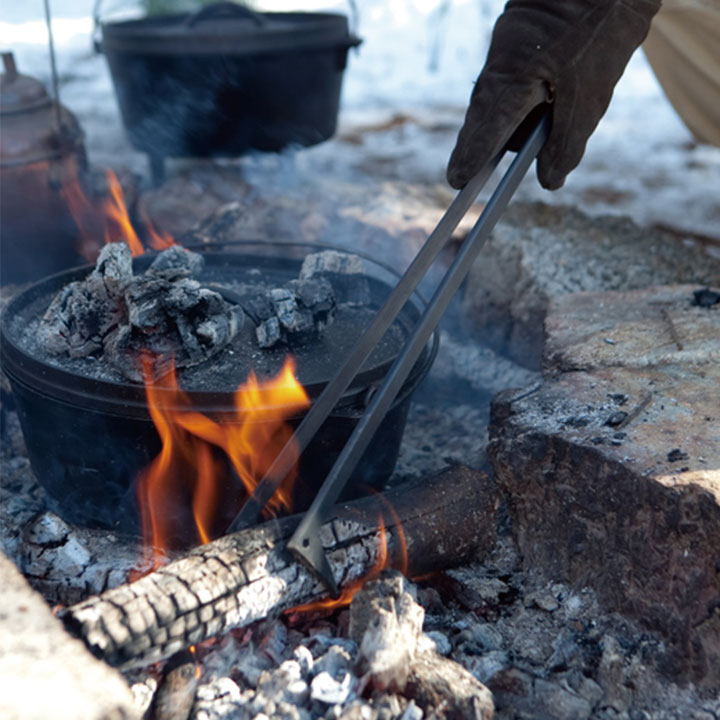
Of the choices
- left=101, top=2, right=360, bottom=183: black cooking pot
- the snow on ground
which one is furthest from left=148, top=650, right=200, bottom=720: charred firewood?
the snow on ground

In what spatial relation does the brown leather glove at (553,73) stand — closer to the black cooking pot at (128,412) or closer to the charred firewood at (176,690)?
the black cooking pot at (128,412)

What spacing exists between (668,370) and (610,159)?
3.49m

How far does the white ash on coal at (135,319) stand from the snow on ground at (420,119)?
7.24 ft

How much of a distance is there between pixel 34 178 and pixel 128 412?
1.66 meters

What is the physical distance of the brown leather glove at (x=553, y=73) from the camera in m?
1.87

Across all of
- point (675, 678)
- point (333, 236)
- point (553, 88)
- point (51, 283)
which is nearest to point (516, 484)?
point (675, 678)

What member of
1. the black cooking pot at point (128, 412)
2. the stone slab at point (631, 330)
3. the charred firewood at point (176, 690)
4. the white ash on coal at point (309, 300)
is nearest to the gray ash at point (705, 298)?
the stone slab at point (631, 330)

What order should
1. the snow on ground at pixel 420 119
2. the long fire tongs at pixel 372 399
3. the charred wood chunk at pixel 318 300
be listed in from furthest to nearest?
the snow on ground at pixel 420 119 < the charred wood chunk at pixel 318 300 < the long fire tongs at pixel 372 399

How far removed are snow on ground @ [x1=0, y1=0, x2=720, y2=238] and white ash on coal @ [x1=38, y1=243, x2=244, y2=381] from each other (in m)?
2.21

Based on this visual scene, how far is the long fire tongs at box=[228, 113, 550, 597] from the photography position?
159 centimetres

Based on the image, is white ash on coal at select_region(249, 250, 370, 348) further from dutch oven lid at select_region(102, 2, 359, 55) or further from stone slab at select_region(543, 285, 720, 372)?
dutch oven lid at select_region(102, 2, 359, 55)

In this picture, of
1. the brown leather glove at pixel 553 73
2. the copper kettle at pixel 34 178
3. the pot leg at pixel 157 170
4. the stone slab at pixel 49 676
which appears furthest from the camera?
the pot leg at pixel 157 170

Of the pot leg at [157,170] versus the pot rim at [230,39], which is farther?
the pot leg at [157,170]

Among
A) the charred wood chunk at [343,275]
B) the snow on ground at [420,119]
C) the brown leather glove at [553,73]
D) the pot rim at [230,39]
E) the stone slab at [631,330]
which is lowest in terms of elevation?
the snow on ground at [420,119]
